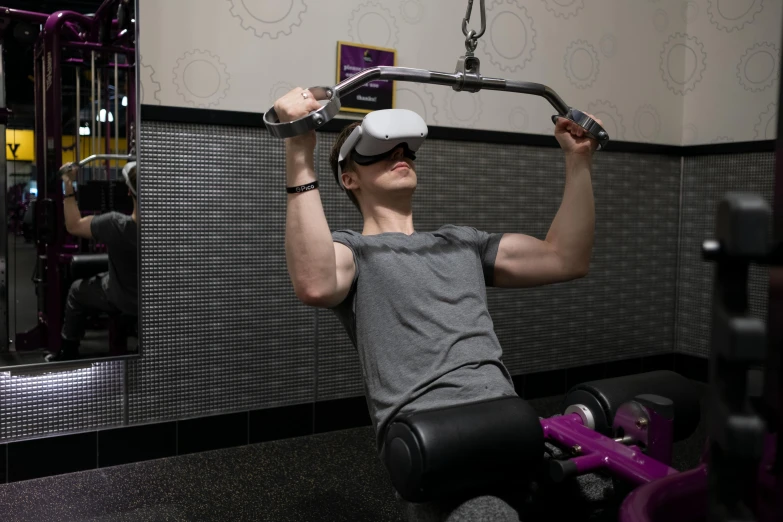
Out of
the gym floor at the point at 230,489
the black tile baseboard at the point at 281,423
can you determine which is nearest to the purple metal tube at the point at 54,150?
the gym floor at the point at 230,489

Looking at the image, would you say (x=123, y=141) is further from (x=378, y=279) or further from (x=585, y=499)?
(x=585, y=499)

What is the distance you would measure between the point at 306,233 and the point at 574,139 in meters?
0.77

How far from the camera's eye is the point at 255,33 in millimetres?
2725

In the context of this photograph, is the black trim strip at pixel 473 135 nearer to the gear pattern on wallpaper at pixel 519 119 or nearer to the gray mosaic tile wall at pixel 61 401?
the gear pattern on wallpaper at pixel 519 119

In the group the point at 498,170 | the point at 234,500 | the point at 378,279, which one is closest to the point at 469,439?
the point at 378,279

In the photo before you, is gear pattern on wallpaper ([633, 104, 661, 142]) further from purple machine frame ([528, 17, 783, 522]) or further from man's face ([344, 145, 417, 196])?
purple machine frame ([528, 17, 783, 522])

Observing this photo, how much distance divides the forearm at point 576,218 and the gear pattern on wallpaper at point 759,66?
234 cm

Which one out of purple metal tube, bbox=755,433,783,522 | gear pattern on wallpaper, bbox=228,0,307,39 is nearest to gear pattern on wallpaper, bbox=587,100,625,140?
gear pattern on wallpaper, bbox=228,0,307,39

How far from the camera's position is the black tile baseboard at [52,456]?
2.45 metres

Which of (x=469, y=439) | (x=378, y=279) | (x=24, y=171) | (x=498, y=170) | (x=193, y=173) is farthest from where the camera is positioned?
(x=498, y=170)

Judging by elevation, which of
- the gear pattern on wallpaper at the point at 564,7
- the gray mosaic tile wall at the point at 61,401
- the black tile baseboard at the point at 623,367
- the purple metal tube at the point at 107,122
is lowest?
the black tile baseboard at the point at 623,367

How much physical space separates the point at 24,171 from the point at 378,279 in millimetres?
1485

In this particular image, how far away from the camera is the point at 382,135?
5.17 ft

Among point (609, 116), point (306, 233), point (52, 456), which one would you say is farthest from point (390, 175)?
point (609, 116)
